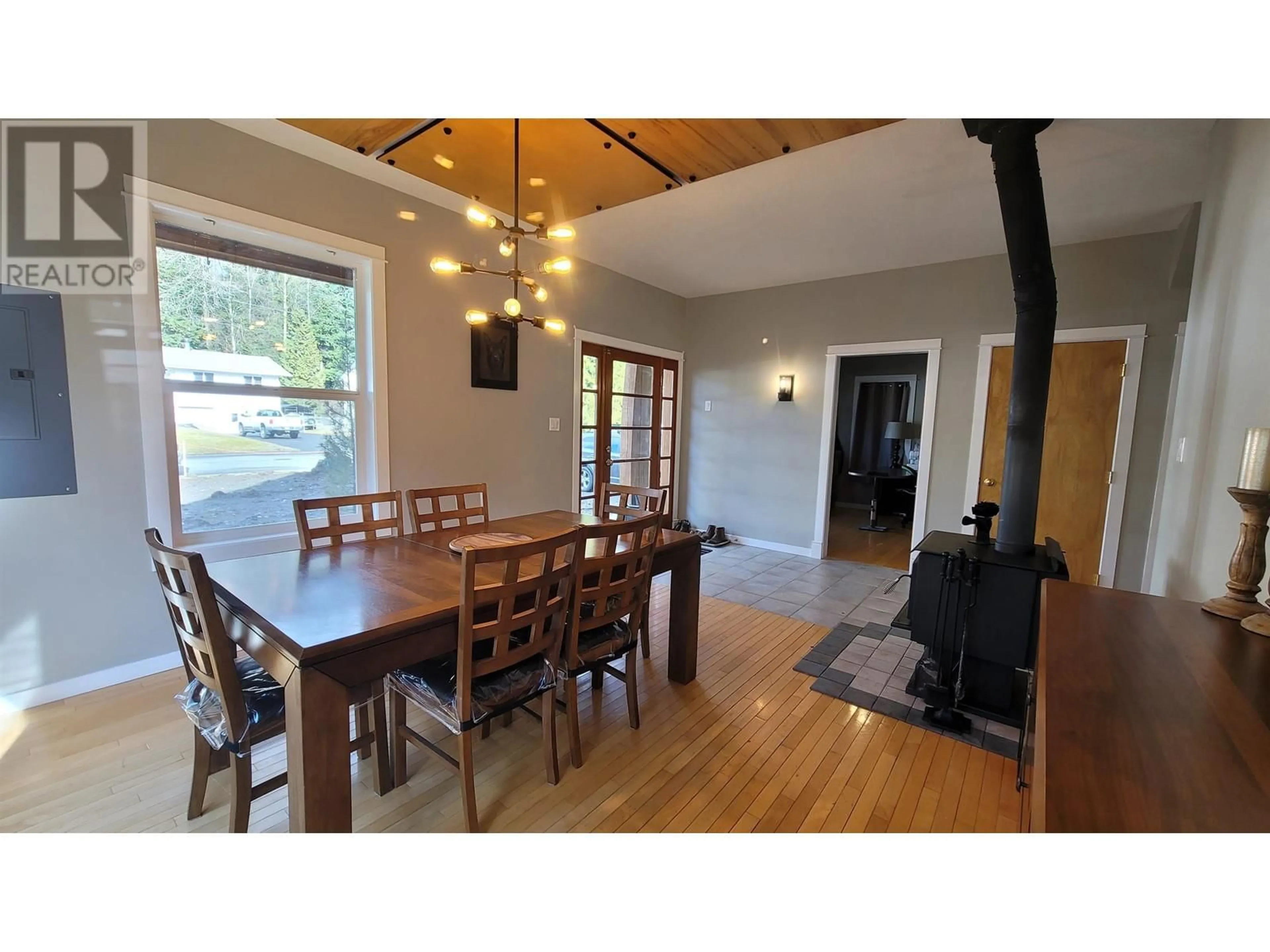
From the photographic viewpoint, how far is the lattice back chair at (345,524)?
2.03 m

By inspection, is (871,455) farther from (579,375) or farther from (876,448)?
(579,375)

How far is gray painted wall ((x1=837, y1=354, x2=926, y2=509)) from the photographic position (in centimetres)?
681

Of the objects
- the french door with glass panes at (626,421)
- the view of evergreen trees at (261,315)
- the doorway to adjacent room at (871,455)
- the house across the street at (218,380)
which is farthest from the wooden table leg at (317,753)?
the doorway to adjacent room at (871,455)

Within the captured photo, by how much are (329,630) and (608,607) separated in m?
1.05

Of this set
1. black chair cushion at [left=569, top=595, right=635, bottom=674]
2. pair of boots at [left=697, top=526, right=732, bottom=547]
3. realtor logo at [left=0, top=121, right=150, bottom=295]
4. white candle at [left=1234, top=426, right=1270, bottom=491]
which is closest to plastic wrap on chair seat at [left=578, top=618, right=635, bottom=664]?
black chair cushion at [left=569, top=595, right=635, bottom=674]

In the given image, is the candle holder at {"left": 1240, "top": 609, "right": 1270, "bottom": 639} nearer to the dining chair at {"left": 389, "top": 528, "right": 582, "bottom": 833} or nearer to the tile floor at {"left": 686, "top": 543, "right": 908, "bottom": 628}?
the dining chair at {"left": 389, "top": 528, "right": 582, "bottom": 833}

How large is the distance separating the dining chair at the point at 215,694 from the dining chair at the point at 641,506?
1521 mm

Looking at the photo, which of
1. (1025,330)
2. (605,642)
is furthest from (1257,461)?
(605,642)

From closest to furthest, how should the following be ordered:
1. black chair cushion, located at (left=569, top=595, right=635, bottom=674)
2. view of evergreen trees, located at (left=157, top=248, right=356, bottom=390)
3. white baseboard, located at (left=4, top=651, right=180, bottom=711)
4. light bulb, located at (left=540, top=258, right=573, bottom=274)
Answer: black chair cushion, located at (left=569, top=595, right=635, bottom=674) < white baseboard, located at (left=4, top=651, right=180, bottom=711) < light bulb, located at (left=540, top=258, right=573, bottom=274) < view of evergreen trees, located at (left=157, top=248, right=356, bottom=390)

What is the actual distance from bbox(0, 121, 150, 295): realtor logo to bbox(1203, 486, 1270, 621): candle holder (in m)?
3.88

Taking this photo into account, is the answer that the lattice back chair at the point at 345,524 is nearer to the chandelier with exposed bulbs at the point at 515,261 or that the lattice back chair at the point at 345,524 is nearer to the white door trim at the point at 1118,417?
the chandelier with exposed bulbs at the point at 515,261

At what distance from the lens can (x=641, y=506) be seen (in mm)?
3072
